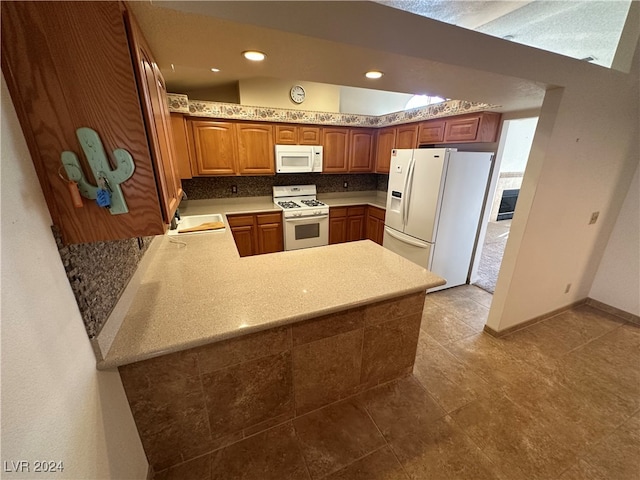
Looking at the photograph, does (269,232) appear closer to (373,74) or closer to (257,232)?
(257,232)

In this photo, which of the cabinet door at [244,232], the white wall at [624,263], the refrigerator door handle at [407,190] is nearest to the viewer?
the white wall at [624,263]

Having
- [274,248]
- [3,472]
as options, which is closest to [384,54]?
[3,472]

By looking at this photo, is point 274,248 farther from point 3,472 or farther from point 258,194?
point 3,472

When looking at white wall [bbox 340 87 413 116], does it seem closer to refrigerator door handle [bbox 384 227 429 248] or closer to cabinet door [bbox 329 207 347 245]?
cabinet door [bbox 329 207 347 245]

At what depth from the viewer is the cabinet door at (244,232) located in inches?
136

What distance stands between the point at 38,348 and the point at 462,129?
3.52 metres

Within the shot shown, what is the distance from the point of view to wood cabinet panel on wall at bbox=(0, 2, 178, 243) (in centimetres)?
65

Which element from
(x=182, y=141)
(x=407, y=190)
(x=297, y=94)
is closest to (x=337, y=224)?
(x=407, y=190)

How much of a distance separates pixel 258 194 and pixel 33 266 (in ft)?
11.3

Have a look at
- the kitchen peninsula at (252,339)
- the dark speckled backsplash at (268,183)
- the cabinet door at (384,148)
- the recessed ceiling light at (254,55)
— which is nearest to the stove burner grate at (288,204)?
the dark speckled backsplash at (268,183)

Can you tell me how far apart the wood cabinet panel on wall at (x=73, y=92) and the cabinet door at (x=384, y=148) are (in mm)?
3582

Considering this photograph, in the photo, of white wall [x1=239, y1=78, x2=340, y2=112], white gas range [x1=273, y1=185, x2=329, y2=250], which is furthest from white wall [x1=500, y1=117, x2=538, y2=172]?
white gas range [x1=273, y1=185, x2=329, y2=250]

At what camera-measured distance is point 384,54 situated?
1.23 metres

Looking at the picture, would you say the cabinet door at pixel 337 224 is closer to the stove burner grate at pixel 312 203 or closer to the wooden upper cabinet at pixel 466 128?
the stove burner grate at pixel 312 203
